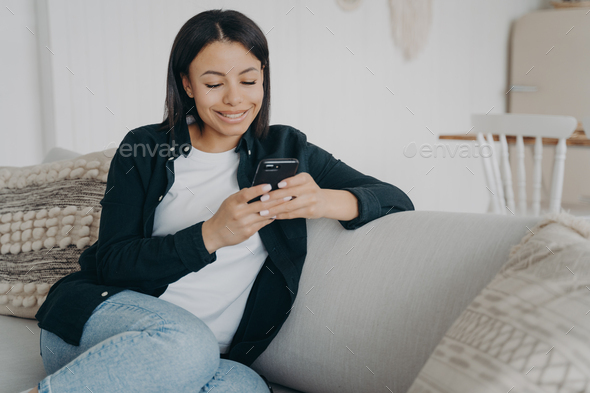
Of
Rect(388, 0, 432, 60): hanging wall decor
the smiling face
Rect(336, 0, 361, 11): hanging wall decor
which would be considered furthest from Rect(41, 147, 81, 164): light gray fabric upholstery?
Rect(388, 0, 432, 60): hanging wall decor

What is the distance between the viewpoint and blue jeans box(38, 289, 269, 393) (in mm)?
799

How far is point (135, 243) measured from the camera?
0.98 meters

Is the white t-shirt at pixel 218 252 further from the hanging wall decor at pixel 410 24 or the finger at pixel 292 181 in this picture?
the hanging wall decor at pixel 410 24

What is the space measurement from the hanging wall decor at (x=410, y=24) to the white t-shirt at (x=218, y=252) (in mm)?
2954

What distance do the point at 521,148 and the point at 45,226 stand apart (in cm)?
178

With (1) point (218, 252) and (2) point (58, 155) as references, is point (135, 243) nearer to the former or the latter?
(1) point (218, 252)

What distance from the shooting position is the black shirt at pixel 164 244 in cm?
93

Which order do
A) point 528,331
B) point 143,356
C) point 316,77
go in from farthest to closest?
point 316,77, point 143,356, point 528,331

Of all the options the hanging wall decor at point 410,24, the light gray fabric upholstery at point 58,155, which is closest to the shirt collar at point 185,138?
the light gray fabric upholstery at point 58,155

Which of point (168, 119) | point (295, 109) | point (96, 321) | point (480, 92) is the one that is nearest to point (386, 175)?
point (295, 109)

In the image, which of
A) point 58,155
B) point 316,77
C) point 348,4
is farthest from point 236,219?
point 348,4

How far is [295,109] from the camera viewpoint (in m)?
3.04

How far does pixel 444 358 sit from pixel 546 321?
0.14m

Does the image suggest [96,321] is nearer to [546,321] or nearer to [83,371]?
[83,371]
